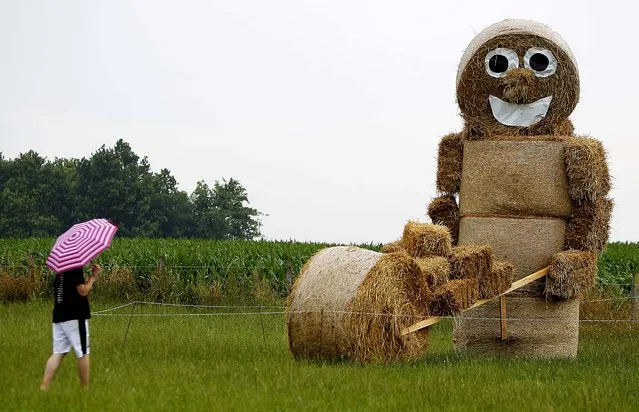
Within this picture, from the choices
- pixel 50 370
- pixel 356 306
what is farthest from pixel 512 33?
pixel 50 370

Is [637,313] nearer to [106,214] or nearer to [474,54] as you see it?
[474,54]

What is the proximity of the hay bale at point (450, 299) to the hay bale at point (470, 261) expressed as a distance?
0.23 m

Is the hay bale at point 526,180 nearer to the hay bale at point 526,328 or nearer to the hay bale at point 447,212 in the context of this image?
the hay bale at point 447,212

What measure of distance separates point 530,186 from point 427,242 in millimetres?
2230

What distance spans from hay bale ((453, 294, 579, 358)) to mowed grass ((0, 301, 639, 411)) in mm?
430

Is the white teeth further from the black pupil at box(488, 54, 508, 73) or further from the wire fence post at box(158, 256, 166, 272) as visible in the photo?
the wire fence post at box(158, 256, 166, 272)

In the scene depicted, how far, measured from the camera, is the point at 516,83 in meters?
14.9

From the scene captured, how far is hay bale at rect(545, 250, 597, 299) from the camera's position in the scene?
46.9 feet

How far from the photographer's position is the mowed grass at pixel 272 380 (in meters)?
9.62

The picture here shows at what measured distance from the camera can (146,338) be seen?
15500 millimetres

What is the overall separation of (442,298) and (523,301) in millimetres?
2278

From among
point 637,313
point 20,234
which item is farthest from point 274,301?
point 20,234

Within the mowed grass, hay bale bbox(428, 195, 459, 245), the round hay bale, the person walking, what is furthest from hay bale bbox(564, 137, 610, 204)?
the person walking

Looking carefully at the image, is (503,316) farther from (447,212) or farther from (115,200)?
(115,200)
